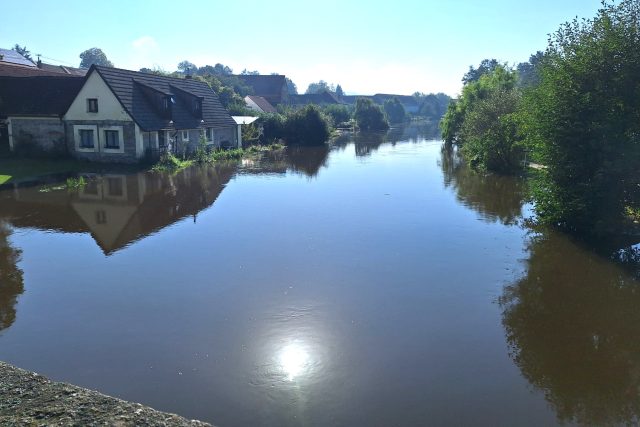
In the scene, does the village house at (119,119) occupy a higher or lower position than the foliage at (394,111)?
lower

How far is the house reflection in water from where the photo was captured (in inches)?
671

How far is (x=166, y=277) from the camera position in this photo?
481 inches

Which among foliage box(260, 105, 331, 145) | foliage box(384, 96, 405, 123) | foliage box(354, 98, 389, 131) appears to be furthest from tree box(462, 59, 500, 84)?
foliage box(260, 105, 331, 145)

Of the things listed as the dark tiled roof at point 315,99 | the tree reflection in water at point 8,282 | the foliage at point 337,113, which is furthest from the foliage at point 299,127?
the dark tiled roof at point 315,99

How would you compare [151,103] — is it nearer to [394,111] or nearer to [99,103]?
[99,103]

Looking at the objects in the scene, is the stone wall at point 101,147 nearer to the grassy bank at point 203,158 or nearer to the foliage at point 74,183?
the grassy bank at point 203,158

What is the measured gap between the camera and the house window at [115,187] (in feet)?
76.2

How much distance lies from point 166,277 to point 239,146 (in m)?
33.2

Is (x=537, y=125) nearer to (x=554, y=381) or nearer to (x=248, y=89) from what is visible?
(x=554, y=381)

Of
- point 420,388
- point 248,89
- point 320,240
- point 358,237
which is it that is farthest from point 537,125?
point 248,89

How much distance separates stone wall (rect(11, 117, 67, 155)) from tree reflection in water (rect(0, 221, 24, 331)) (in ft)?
58.4

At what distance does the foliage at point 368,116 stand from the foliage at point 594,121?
221ft

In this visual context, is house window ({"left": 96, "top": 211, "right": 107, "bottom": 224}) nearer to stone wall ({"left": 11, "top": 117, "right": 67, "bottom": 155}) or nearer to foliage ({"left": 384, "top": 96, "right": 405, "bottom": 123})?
stone wall ({"left": 11, "top": 117, "right": 67, "bottom": 155})

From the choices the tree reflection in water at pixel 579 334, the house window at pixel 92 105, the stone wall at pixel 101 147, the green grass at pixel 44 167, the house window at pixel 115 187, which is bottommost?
the tree reflection in water at pixel 579 334
